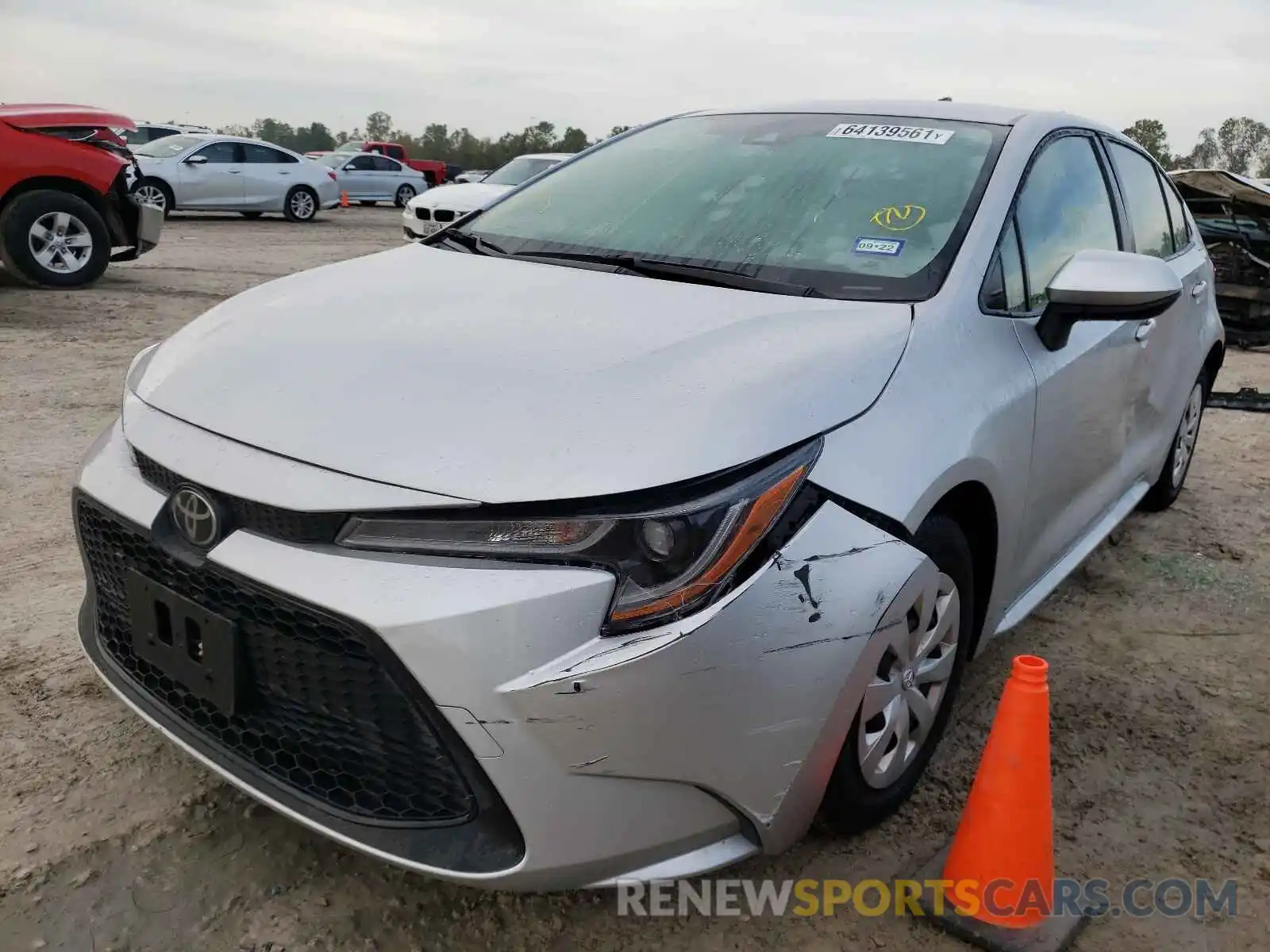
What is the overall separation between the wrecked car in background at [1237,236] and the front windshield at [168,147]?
1411cm

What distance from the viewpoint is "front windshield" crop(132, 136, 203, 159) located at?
16250 millimetres

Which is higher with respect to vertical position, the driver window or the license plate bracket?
the license plate bracket

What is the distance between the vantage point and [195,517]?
1758 millimetres

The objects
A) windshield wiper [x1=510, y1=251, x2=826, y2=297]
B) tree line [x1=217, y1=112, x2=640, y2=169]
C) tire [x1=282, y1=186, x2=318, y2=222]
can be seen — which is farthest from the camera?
tree line [x1=217, y1=112, x2=640, y2=169]

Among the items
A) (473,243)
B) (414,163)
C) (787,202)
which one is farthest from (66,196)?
(414,163)

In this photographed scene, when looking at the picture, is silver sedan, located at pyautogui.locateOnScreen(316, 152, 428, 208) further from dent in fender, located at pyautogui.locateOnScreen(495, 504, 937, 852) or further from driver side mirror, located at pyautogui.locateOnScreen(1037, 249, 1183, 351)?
dent in fender, located at pyautogui.locateOnScreen(495, 504, 937, 852)

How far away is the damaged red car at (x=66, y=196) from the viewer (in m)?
8.02

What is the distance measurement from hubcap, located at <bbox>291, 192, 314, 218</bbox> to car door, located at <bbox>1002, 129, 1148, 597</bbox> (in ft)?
55.7

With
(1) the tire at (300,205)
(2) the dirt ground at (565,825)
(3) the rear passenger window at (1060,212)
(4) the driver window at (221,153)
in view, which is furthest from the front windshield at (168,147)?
(3) the rear passenger window at (1060,212)

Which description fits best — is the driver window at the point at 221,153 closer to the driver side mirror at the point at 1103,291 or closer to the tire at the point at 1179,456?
the tire at the point at 1179,456

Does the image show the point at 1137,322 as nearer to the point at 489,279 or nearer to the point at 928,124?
the point at 928,124

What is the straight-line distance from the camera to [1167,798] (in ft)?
8.04

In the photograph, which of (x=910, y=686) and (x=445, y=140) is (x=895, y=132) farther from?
(x=445, y=140)
